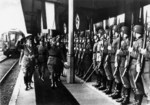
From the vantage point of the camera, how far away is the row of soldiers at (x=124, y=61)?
466 cm

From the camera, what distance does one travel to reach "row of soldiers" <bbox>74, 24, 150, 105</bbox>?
4.66m

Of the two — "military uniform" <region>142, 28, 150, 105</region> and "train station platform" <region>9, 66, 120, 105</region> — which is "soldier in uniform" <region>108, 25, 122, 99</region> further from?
"military uniform" <region>142, 28, 150, 105</region>

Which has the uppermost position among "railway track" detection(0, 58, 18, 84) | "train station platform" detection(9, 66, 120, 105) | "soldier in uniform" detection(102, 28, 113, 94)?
"soldier in uniform" detection(102, 28, 113, 94)

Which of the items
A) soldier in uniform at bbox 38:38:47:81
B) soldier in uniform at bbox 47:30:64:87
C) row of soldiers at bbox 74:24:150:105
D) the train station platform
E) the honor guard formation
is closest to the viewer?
row of soldiers at bbox 74:24:150:105

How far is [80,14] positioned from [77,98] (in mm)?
7831

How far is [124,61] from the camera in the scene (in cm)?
567

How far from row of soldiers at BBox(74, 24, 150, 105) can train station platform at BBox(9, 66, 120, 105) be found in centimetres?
41

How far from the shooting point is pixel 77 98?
6281mm

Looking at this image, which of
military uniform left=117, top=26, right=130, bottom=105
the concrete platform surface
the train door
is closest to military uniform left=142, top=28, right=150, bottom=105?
military uniform left=117, top=26, right=130, bottom=105

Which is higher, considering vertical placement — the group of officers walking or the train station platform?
the group of officers walking

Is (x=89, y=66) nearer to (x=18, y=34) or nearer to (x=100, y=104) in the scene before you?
(x=100, y=104)

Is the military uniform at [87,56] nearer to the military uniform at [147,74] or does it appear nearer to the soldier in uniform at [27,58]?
the soldier in uniform at [27,58]

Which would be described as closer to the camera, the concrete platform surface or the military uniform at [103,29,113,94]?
the concrete platform surface

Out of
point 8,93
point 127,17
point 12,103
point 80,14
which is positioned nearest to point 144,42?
point 12,103
